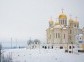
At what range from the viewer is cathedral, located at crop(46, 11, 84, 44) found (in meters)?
12.2

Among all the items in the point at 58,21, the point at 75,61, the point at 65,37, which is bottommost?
the point at 75,61

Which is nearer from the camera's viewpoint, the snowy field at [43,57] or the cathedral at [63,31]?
the snowy field at [43,57]

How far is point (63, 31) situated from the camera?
12531 mm

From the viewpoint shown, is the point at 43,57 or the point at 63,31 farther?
the point at 63,31

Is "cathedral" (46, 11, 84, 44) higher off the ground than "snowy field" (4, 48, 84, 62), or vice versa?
"cathedral" (46, 11, 84, 44)

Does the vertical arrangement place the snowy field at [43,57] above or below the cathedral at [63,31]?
below

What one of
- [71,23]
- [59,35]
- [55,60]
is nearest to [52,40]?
[59,35]

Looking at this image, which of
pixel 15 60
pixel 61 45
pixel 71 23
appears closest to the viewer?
pixel 15 60

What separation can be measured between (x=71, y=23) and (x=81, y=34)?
0.93m

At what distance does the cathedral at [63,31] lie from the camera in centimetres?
1224

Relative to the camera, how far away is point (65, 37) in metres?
12.4

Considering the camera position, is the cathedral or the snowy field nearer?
the snowy field

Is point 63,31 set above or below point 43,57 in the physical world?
above

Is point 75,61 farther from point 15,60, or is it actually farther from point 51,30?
point 51,30
